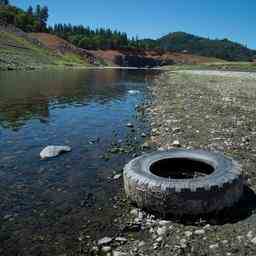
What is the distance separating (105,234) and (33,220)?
1.91 m

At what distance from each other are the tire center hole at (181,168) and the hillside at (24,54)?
78.6m

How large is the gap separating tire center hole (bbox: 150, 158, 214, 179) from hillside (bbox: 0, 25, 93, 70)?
78.6m

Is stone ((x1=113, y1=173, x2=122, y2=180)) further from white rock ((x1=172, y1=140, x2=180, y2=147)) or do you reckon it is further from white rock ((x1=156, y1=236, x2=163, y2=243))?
white rock ((x1=156, y1=236, x2=163, y2=243))

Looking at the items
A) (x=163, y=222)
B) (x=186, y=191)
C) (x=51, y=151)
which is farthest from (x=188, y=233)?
(x=51, y=151)

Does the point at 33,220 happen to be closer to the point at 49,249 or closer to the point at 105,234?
the point at 49,249

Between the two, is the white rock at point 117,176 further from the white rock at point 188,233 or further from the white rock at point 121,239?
the white rock at point 188,233

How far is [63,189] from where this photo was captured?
32.4 feet

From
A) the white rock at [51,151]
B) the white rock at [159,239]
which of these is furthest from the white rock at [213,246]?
the white rock at [51,151]

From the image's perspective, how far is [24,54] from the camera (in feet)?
378

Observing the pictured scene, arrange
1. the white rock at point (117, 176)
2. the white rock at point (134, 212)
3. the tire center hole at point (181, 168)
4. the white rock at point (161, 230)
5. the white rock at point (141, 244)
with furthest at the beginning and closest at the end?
the white rock at point (117, 176), the tire center hole at point (181, 168), the white rock at point (134, 212), the white rock at point (161, 230), the white rock at point (141, 244)

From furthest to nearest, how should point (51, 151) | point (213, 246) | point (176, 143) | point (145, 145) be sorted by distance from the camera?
1. point (145, 145)
2. point (176, 143)
3. point (51, 151)
4. point (213, 246)

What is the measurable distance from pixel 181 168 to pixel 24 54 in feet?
376

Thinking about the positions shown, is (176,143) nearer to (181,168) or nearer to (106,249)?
(181,168)

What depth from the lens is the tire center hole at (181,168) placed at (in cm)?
1014
